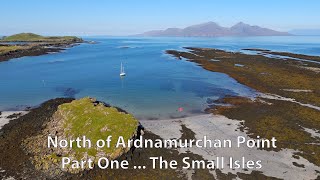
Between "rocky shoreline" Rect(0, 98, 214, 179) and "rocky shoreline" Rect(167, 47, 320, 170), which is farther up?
"rocky shoreline" Rect(167, 47, 320, 170)

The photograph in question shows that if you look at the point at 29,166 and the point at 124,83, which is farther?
the point at 124,83

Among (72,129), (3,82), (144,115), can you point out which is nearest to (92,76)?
(3,82)

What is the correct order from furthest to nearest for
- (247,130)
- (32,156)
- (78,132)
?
(247,130) < (78,132) < (32,156)

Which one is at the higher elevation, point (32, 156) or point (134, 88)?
point (134, 88)

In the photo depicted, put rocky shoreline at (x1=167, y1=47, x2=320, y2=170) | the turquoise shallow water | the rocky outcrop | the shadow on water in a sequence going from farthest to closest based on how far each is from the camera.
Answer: the shadow on water, the turquoise shallow water, rocky shoreline at (x1=167, y1=47, x2=320, y2=170), the rocky outcrop

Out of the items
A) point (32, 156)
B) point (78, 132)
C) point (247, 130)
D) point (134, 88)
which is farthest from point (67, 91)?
point (247, 130)

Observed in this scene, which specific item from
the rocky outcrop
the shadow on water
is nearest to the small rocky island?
the rocky outcrop

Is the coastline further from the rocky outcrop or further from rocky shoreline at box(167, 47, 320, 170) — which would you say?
the rocky outcrop

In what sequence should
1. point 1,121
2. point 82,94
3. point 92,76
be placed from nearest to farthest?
1. point 1,121
2. point 82,94
3. point 92,76

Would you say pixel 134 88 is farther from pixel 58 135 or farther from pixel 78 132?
pixel 78 132

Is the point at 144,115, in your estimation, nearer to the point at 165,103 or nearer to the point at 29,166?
the point at 165,103

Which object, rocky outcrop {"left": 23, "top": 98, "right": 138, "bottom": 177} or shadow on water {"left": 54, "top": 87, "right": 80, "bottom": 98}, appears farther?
shadow on water {"left": 54, "top": 87, "right": 80, "bottom": 98}
